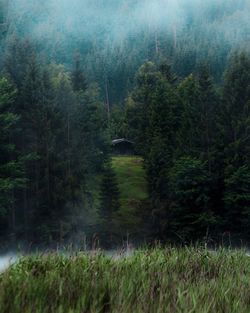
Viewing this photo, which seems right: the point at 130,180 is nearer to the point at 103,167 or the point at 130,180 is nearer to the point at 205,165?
the point at 103,167

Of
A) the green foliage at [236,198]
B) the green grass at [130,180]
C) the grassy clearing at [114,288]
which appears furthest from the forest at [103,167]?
the grassy clearing at [114,288]

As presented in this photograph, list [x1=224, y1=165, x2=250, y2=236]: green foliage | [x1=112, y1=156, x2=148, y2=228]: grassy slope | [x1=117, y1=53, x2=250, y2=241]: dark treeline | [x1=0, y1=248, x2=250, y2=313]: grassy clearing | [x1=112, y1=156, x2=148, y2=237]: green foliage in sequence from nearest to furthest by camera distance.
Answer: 1. [x1=0, y1=248, x2=250, y2=313]: grassy clearing
2. [x1=224, y1=165, x2=250, y2=236]: green foliage
3. [x1=117, y1=53, x2=250, y2=241]: dark treeline
4. [x1=112, y1=156, x2=148, y2=237]: green foliage
5. [x1=112, y1=156, x2=148, y2=228]: grassy slope

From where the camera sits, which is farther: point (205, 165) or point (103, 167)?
point (103, 167)

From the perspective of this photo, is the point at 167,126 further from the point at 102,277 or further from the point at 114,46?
the point at 114,46

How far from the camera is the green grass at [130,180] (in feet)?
222

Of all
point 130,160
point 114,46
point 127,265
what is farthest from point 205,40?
point 127,265

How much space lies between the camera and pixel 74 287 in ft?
23.5

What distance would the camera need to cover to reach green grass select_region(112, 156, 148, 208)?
222 feet

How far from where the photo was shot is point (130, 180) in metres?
76.6

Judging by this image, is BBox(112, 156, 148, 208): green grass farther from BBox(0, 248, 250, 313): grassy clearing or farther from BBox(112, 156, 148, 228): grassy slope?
BBox(0, 248, 250, 313): grassy clearing

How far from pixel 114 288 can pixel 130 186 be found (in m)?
65.5

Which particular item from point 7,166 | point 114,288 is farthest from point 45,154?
point 114,288

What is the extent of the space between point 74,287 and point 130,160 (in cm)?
8141

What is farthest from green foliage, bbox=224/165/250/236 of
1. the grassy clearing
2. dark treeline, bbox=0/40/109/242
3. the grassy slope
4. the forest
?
the grassy clearing
